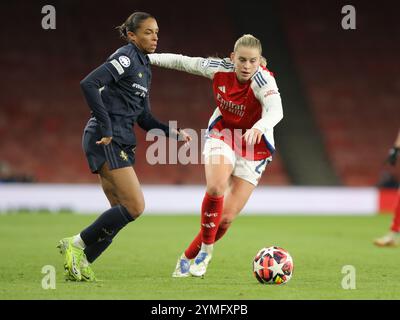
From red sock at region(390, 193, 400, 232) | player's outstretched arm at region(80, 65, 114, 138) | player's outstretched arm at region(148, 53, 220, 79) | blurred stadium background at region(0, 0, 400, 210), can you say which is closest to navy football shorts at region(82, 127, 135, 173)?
player's outstretched arm at region(80, 65, 114, 138)

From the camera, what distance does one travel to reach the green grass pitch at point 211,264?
228 inches

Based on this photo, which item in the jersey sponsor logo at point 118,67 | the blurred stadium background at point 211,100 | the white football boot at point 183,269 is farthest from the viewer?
the blurred stadium background at point 211,100

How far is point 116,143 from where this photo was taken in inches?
252

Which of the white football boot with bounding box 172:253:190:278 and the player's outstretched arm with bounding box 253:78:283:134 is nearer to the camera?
the player's outstretched arm with bounding box 253:78:283:134

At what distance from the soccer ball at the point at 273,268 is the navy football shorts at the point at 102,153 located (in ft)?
4.06

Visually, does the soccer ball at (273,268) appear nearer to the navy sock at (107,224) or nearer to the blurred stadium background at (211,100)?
the navy sock at (107,224)

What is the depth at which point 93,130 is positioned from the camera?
643 centimetres

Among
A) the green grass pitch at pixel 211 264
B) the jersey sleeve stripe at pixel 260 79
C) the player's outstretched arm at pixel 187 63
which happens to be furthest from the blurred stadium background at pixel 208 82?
the jersey sleeve stripe at pixel 260 79

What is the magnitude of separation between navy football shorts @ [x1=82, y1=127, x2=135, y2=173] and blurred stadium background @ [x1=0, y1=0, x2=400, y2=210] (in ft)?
42.6

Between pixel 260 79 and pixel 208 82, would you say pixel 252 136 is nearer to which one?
pixel 260 79

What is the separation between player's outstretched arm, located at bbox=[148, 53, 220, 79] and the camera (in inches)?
272

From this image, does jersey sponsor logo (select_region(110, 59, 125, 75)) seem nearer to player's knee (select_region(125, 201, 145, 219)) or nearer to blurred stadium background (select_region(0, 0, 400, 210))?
player's knee (select_region(125, 201, 145, 219))

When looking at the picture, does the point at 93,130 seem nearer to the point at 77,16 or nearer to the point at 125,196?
the point at 125,196
